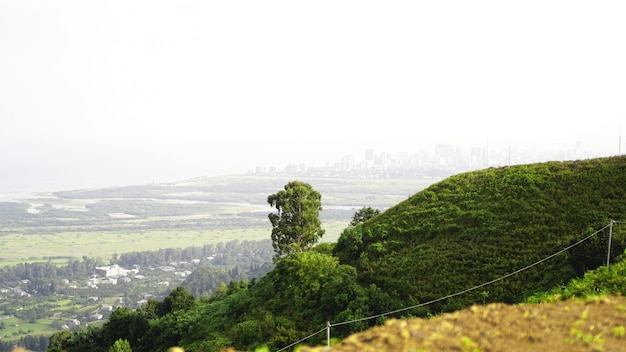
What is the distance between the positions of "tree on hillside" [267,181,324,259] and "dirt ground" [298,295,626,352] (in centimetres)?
1983

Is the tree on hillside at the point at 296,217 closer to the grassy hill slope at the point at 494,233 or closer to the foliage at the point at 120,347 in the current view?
the grassy hill slope at the point at 494,233

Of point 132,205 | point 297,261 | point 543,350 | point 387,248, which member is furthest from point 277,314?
point 132,205

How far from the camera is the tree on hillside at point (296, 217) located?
2667 cm

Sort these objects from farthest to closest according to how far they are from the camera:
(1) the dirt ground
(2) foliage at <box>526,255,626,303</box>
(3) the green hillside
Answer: (3) the green hillside → (2) foliage at <box>526,255,626,303</box> → (1) the dirt ground

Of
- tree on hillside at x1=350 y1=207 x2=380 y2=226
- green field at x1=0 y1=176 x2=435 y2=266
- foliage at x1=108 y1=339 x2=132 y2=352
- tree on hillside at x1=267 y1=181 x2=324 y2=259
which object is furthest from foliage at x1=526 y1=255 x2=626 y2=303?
green field at x1=0 y1=176 x2=435 y2=266

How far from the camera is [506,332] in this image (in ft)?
19.5

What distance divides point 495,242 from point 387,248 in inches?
181

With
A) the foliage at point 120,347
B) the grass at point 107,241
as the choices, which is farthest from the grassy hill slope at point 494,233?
the grass at point 107,241

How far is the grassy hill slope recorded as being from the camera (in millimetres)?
14938

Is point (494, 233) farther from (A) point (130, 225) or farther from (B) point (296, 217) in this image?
(A) point (130, 225)

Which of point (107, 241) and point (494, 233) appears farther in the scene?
point (107, 241)

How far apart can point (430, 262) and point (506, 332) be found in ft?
39.1

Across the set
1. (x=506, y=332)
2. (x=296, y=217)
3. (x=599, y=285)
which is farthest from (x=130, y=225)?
(x=506, y=332)

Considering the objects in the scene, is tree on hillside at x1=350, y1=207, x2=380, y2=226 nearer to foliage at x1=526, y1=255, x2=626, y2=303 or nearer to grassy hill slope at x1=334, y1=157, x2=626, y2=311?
grassy hill slope at x1=334, y1=157, x2=626, y2=311
